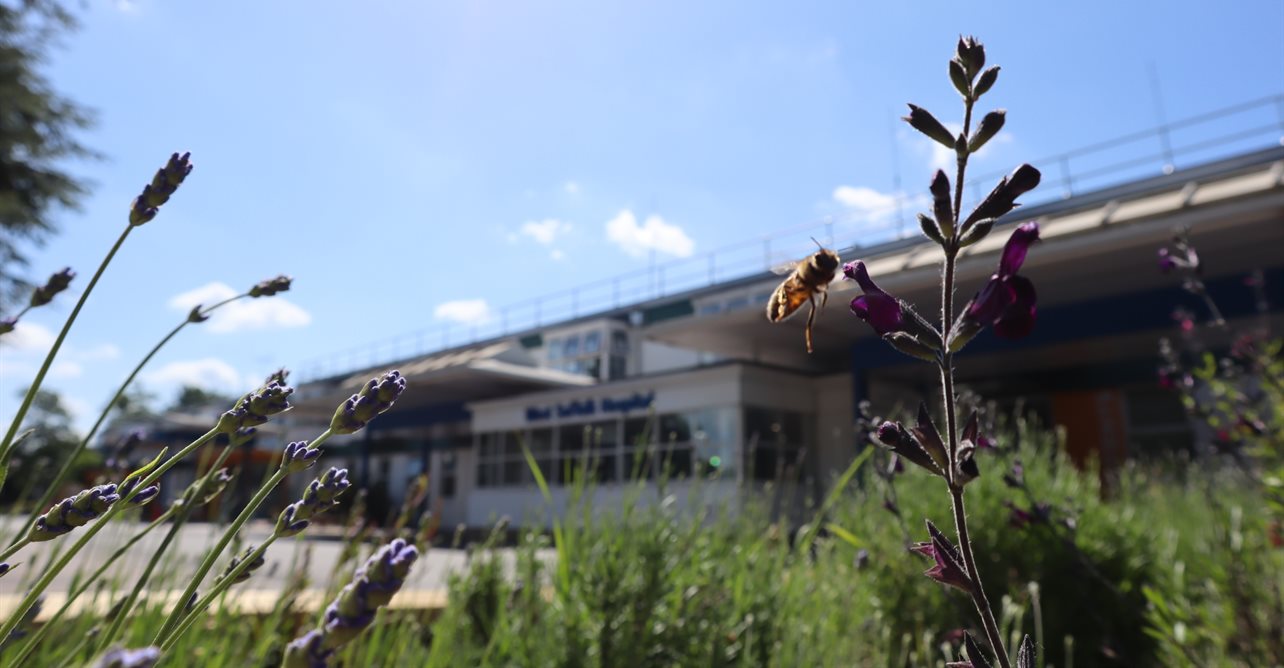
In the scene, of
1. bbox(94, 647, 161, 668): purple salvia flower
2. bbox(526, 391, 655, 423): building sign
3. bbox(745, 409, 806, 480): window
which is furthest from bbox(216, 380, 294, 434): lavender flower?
bbox(526, 391, 655, 423): building sign

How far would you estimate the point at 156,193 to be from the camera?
38.2 inches

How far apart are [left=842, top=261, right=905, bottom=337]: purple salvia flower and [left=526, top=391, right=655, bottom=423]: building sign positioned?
19.3 m

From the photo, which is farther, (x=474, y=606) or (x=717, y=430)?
(x=717, y=430)

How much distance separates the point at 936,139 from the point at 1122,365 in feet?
69.8

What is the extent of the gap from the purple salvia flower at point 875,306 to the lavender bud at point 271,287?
762mm

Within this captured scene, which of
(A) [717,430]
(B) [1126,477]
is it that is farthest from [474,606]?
(A) [717,430]

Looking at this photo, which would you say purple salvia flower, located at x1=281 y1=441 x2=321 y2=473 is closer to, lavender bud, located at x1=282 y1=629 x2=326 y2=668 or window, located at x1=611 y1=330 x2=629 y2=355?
lavender bud, located at x1=282 y1=629 x2=326 y2=668

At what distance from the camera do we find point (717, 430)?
63.7 feet

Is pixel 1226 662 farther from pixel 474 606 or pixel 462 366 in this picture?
pixel 462 366

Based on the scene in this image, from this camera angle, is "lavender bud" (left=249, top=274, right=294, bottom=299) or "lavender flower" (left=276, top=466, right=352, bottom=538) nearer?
"lavender flower" (left=276, top=466, right=352, bottom=538)

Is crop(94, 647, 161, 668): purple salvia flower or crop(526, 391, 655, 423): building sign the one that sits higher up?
crop(526, 391, 655, 423): building sign

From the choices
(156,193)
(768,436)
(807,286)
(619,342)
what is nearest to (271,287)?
(156,193)

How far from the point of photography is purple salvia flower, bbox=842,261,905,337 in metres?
0.82

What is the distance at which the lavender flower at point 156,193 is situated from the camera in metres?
0.97
